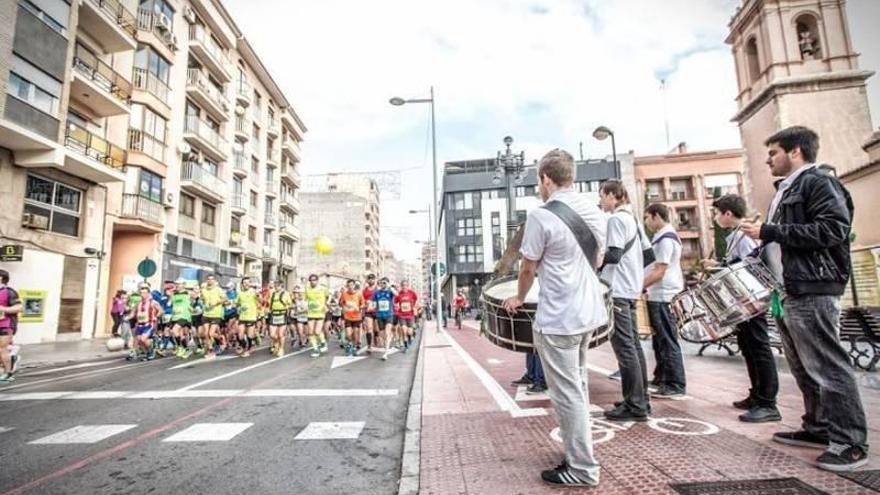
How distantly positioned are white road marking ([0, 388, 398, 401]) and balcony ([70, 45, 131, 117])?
51.5ft

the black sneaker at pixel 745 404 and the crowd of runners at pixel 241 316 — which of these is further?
the crowd of runners at pixel 241 316

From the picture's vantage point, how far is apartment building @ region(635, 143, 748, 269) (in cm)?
4547

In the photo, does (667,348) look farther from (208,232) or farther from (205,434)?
(208,232)

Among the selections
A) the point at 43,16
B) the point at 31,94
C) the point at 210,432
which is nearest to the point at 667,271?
the point at 210,432

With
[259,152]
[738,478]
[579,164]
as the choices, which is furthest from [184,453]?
[579,164]

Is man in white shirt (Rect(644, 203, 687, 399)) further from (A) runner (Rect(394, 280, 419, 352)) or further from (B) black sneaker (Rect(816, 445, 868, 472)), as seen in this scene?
(A) runner (Rect(394, 280, 419, 352))

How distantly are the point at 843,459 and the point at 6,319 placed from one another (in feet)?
37.3

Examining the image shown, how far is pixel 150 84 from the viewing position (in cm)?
2202

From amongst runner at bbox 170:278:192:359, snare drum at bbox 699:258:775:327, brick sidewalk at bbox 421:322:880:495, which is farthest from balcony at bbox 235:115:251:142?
snare drum at bbox 699:258:775:327

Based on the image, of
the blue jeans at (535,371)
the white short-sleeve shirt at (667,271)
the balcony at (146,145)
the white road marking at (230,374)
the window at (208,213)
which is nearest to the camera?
the white short-sleeve shirt at (667,271)

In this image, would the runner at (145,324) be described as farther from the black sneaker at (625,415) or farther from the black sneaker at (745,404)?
the black sneaker at (745,404)

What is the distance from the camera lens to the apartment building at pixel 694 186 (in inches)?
1790

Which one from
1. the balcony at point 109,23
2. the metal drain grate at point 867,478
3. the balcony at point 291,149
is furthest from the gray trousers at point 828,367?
the balcony at point 291,149

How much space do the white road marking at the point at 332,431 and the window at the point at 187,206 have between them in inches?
970
